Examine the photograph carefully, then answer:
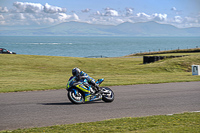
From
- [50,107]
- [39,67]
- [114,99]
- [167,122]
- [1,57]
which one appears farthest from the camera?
[1,57]

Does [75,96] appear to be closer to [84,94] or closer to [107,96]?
[84,94]

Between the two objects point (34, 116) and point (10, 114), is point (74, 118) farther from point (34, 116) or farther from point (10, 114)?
point (10, 114)

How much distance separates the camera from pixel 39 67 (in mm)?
41000

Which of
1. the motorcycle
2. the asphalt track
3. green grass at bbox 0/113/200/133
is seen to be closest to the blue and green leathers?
the motorcycle

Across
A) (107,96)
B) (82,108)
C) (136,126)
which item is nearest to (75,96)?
(82,108)

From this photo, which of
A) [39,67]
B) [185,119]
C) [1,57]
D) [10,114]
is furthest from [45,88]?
[1,57]

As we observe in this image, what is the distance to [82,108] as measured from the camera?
1261 cm

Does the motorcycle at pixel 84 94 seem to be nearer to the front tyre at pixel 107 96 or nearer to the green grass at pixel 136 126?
the front tyre at pixel 107 96

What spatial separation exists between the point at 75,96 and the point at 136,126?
517cm

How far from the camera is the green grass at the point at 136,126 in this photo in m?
8.23

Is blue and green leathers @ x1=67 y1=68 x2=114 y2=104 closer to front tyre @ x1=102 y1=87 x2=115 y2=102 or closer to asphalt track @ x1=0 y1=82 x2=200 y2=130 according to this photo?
front tyre @ x1=102 y1=87 x2=115 y2=102

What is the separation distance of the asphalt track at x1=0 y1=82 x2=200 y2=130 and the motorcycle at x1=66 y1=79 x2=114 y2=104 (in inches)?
9.7

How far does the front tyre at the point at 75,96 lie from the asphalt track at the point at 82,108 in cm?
27

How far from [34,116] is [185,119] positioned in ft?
15.8
